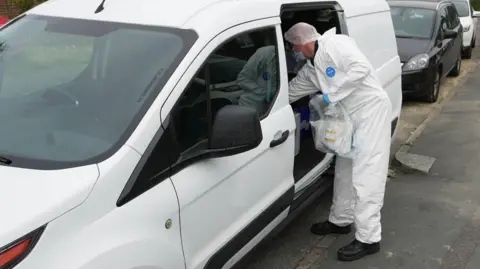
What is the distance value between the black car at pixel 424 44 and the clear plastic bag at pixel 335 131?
5.29 m

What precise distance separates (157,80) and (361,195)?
1.85 metres

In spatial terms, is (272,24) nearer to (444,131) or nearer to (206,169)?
(206,169)

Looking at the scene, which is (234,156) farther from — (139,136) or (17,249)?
(17,249)

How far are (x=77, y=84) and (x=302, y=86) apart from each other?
1679mm

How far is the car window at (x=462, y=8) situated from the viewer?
45.3 ft

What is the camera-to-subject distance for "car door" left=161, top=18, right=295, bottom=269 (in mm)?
2473

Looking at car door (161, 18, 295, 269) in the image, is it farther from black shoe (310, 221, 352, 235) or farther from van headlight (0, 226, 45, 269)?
black shoe (310, 221, 352, 235)

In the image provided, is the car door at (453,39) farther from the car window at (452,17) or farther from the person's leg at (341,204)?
the person's leg at (341,204)

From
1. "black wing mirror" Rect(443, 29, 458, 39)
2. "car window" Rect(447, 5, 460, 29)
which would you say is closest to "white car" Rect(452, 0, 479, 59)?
"car window" Rect(447, 5, 460, 29)

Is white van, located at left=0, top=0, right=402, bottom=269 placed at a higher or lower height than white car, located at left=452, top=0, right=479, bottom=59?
higher

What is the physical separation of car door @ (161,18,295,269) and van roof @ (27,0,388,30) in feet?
0.23

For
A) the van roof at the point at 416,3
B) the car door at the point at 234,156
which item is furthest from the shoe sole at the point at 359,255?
the van roof at the point at 416,3

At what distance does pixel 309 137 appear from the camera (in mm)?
4582

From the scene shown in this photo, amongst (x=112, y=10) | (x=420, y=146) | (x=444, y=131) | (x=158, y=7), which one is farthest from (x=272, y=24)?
(x=444, y=131)
